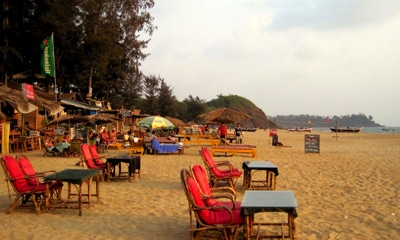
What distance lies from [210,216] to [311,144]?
15565 millimetres

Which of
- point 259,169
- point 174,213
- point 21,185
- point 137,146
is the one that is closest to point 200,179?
point 174,213

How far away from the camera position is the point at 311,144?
63.4ft

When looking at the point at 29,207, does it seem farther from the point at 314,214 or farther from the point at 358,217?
the point at 358,217

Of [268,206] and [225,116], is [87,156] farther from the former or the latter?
[225,116]

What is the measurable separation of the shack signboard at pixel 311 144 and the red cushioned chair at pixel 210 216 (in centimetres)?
1507

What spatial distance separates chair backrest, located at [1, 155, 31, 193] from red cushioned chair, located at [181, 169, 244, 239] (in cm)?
322

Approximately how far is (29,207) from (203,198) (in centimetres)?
361

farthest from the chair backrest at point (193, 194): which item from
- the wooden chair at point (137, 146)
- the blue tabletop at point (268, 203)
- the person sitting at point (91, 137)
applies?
the person sitting at point (91, 137)

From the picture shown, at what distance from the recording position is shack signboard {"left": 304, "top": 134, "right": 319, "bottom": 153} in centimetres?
1904

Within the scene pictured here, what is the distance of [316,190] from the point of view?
8797 mm

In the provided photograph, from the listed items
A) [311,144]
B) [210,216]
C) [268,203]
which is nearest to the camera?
[268,203]

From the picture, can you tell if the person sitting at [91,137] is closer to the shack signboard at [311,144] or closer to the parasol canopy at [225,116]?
the parasol canopy at [225,116]

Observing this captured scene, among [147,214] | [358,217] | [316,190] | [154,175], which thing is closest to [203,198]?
[147,214]

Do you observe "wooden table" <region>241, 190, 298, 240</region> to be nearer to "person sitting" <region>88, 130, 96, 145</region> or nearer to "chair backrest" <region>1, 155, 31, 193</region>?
"chair backrest" <region>1, 155, 31, 193</region>
